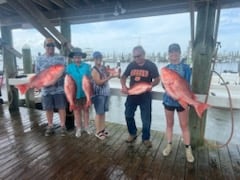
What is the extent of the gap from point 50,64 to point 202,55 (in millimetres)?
2103

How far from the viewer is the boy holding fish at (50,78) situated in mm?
2561

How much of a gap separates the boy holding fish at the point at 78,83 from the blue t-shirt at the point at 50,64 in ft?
0.78

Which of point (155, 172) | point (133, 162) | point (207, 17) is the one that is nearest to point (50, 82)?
point (133, 162)

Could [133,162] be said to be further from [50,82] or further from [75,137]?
[50,82]

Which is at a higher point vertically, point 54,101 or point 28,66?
point 28,66

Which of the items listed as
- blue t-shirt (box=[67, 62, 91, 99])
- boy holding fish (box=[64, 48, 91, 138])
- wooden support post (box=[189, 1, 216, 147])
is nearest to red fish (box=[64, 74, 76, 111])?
boy holding fish (box=[64, 48, 91, 138])

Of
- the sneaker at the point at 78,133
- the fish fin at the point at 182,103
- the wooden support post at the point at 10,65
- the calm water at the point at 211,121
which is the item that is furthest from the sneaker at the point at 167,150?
the wooden support post at the point at 10,65

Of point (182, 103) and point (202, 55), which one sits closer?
point (182, 103)

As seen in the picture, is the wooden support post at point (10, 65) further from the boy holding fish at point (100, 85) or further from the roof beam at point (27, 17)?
the boy holding fish at point (100, 85)

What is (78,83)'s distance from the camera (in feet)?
9.11

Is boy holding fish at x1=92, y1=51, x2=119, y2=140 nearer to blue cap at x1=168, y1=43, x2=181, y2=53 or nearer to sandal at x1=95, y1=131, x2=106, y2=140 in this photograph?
sandal at x1=95, y1=131, x2=106, y2=140

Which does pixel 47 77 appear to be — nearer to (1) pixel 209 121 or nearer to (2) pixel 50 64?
(2) pixel 50 64

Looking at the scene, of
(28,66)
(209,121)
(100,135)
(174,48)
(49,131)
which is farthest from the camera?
(209,121)

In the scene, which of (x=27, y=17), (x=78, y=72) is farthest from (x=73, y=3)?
(x=78, y=72)
